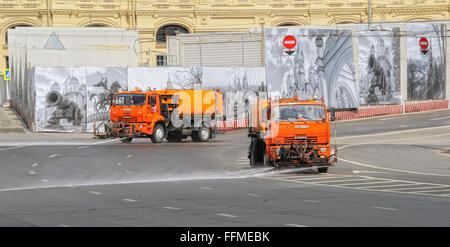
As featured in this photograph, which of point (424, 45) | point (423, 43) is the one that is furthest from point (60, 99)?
point (424, 45)

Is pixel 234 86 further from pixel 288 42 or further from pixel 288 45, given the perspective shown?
pixel 288 42

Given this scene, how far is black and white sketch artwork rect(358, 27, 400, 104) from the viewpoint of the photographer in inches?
2657

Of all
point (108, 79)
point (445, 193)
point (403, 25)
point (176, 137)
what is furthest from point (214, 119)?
point (403, 25)

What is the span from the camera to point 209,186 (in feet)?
74.5

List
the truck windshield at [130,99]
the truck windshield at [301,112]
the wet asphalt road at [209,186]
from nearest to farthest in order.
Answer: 1. the wet asphalt road at [209,186]
2. the truck windshield at [301,112]
3. the truck windshield at [130,99]

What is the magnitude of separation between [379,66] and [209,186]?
48.0 m

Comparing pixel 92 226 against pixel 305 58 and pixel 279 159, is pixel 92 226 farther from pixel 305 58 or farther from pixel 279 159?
pixel 305 58

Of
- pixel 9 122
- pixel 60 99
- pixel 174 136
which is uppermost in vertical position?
pixel 60 99

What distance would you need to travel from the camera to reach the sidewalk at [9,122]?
2062 inches

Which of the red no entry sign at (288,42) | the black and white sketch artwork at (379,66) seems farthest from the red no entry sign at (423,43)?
the red no entry sign at (288,42)

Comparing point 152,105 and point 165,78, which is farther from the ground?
point 165,78

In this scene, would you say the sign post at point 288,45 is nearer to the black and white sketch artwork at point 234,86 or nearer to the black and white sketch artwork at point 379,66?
the black and white sketch artwork at point 234,86

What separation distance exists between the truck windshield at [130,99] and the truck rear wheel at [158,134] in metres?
1.61

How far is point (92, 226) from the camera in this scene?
1436 centimetres
